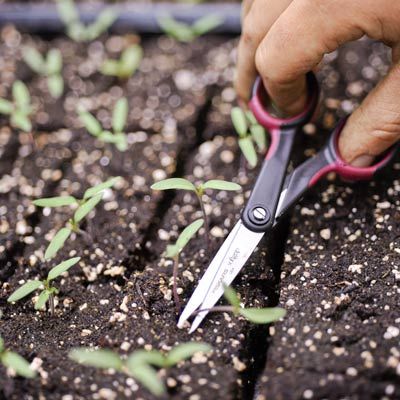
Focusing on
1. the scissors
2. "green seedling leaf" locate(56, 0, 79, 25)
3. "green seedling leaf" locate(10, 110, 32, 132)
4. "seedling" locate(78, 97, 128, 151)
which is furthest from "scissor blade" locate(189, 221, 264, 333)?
"green seedling leaf" locate(56, 0, 79, 25)

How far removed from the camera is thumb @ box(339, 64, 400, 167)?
47.4 inches

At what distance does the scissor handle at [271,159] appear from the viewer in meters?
1.22

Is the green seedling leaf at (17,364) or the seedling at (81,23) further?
the seedling at (81,23)

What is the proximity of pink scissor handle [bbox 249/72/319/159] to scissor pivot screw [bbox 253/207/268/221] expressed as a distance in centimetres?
23

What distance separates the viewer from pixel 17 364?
1055 millimetres

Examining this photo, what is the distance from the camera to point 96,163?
5.27 feet

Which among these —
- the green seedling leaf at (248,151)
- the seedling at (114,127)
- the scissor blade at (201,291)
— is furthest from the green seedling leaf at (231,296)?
the seedling at (114,127)

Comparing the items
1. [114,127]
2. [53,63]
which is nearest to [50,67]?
[53,63]

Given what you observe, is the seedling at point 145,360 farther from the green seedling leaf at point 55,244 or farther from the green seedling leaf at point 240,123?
the green seedling leaf at point 240,123

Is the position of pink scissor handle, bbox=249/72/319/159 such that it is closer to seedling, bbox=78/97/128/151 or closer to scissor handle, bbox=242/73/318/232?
scissor handle, bbox=242/73/318/232

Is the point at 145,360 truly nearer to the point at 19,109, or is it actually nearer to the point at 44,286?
the point at 44,286

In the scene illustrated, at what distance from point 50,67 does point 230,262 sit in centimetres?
96

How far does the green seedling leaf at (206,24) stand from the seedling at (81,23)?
29 cm

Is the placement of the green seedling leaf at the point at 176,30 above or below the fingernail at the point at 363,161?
below
